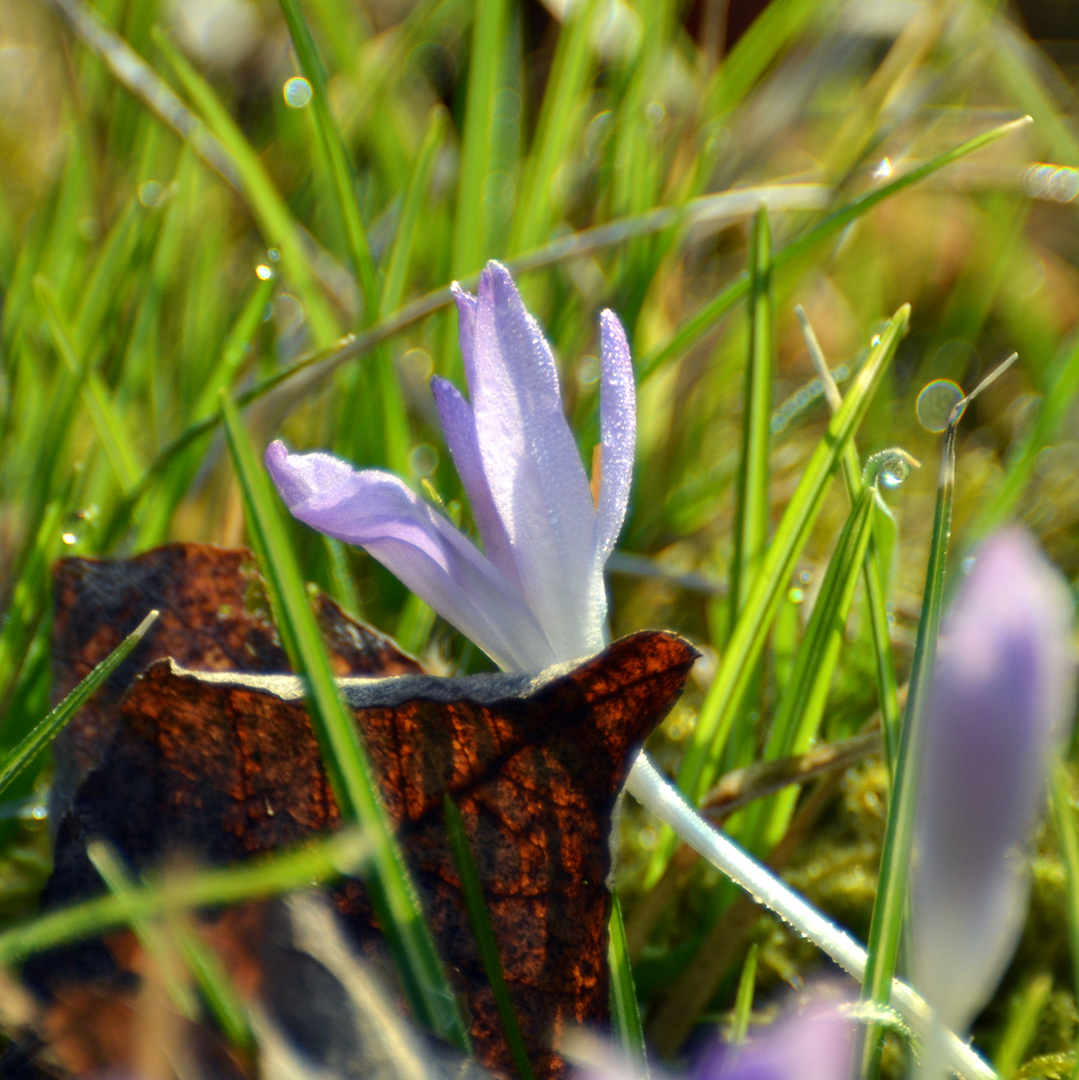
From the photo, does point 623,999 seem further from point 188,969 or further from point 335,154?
point 335,154

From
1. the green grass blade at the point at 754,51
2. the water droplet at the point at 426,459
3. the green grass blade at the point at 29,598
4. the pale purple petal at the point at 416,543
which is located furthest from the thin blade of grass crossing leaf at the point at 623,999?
the green grass blade at the point at 754,51

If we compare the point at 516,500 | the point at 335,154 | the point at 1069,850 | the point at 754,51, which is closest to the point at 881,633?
the point at 1069,850

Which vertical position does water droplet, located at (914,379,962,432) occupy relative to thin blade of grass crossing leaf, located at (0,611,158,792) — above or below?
above

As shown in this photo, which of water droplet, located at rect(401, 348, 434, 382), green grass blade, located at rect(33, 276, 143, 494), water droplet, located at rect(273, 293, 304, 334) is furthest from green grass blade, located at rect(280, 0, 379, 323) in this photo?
water droplet, located at rect(273, 293, 304, 334)

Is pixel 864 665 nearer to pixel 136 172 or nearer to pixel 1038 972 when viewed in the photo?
pixel 1038 972

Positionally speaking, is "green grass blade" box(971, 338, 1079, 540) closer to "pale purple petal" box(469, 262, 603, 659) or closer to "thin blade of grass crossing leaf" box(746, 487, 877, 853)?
"thin blade of grass crossing leaf" box(746, 487, 877, 853)

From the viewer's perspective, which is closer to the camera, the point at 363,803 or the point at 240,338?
the point at 363,803
